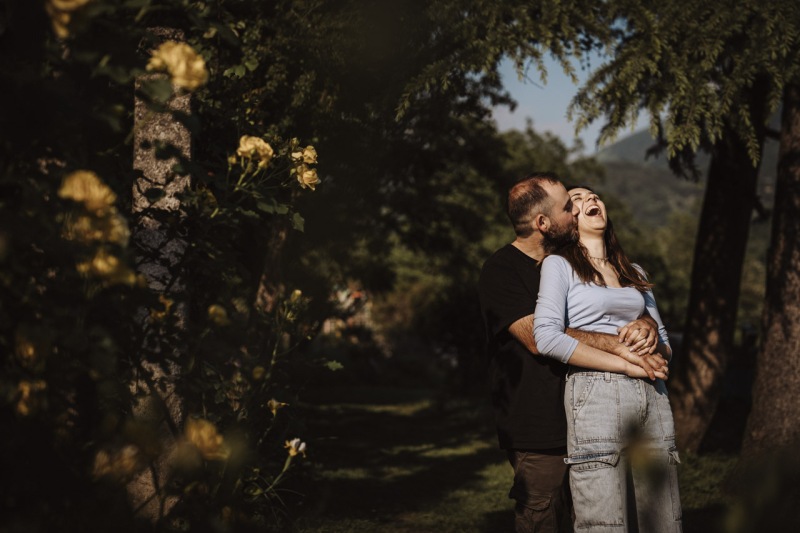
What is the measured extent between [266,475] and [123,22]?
2.96m

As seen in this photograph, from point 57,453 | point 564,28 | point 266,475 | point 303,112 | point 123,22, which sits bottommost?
point 266,475

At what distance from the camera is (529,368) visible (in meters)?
3.60

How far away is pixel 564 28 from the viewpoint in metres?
6.32

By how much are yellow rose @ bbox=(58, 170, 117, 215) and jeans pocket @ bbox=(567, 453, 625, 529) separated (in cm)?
200

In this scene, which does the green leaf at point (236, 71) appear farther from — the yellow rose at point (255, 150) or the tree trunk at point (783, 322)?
the tree trunk at point (783, 322)

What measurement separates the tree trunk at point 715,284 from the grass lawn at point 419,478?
0.65 m

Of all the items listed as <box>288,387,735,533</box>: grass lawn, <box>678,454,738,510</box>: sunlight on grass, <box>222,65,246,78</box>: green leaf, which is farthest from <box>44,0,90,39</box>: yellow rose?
<box>678,454,738,510</box>: sunlight on grass

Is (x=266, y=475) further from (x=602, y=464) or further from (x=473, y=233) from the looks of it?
(x=473, y=233)

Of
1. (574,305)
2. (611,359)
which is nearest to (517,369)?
(574,305)

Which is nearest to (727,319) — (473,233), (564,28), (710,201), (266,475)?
(710,201)

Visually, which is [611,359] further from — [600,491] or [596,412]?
[600,491]

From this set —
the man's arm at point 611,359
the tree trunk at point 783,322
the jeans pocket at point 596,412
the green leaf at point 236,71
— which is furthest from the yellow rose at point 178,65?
the tree trunk at point 783,322

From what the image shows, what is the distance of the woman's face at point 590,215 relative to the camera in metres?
3.47

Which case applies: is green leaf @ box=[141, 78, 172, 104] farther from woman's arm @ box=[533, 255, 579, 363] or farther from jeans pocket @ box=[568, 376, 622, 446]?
jeans pocket @ box=[568, 376, 622, 446]
